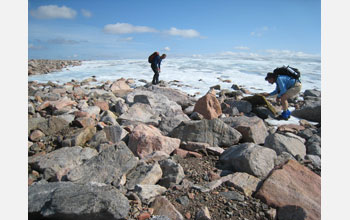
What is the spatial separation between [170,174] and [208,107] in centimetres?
315

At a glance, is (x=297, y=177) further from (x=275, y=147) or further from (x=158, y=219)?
(x=158, y=219)

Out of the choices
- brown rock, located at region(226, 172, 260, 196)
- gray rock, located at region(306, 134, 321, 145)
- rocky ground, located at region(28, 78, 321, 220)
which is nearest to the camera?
rocky ground, located at region(28, 78, 321, 220)

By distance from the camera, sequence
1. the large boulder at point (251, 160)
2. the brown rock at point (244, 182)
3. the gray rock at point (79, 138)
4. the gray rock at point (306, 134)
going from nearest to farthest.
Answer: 1. the brown rock at point (244, 182)
2. the large boulder at point (251, 160)
3. the gray rock at point (79, 138)
4. the gray rock at point (306, 134)

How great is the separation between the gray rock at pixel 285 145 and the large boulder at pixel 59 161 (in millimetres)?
2805

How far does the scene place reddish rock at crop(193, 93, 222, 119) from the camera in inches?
215

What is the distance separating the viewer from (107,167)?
8.80 feet

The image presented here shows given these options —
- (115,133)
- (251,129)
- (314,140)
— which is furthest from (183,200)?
(314,140)

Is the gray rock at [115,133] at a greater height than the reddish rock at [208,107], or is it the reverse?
the reddish rock at [208,107]

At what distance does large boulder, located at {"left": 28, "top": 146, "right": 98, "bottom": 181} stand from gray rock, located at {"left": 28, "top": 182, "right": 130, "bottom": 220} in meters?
0.91

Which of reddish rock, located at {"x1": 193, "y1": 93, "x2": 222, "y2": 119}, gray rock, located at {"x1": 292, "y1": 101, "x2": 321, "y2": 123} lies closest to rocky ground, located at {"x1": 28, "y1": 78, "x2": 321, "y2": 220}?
reddish rock, located at {"x1": 193, "y1": 93, "x2": 222, "y2": 119}

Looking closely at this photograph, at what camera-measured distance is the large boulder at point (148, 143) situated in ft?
10.9

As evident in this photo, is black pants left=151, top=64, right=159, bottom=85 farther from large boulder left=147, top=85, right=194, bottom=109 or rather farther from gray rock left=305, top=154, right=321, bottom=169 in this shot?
gray rock left=305, top=154, right=321, bottom=169

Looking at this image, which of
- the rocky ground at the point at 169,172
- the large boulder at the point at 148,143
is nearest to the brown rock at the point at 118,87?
the rocky ground at the point at 169,172

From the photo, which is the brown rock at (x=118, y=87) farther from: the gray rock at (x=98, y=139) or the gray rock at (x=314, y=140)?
the gray rock at (x=314, y=140)
